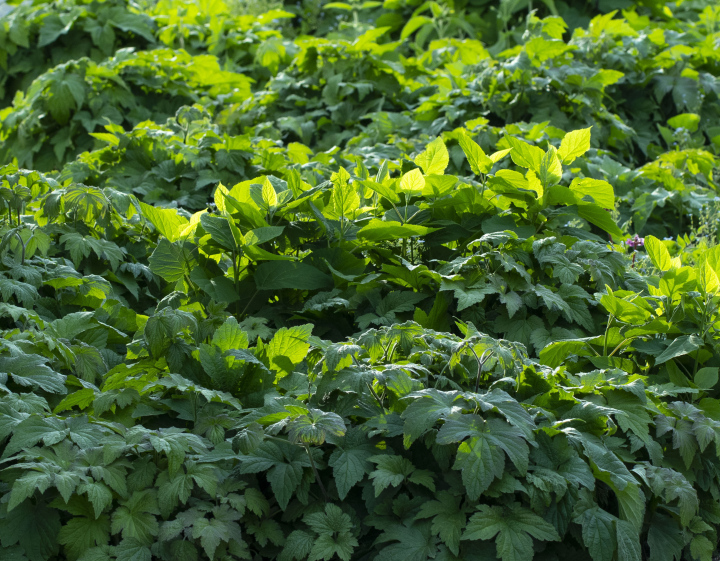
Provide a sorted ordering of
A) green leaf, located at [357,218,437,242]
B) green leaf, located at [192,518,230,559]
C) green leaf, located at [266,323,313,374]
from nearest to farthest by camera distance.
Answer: green leaf, located at [192,518,230,559]
green leaf, located at [266,323,313,374]
green leaf, located at [357,218,437,242]

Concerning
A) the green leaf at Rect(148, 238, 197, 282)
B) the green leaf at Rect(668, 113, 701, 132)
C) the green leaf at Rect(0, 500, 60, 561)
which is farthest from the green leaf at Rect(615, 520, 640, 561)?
the green leaf at Rect(668, 113, 701, 132)

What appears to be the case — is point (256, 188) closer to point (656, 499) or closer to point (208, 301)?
point (208, 301)

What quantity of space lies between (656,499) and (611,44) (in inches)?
182

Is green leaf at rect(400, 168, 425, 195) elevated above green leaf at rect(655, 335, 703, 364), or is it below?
above

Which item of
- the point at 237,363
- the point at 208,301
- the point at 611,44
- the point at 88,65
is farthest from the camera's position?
the point at 611,44

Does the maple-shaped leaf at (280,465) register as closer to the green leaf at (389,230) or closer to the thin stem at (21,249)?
the green leaf at (389,230)

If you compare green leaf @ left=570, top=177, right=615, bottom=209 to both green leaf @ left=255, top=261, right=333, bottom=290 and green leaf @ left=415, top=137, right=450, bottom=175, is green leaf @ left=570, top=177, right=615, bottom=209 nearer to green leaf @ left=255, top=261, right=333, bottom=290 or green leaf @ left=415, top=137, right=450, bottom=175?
green leaf @ left=415, top=137, right=450, bottom=175

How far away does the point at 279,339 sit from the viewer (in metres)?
2.47

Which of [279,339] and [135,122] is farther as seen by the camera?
[135,122]

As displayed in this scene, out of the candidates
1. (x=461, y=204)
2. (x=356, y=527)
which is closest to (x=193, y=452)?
(x=356, y=527)

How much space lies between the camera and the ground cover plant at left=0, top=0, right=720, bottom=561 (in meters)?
1.91

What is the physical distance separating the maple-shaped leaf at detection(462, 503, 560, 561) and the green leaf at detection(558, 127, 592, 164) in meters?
1.72

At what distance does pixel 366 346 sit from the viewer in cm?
222

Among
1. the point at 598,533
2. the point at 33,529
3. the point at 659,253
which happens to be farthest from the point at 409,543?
the point at 659,253
